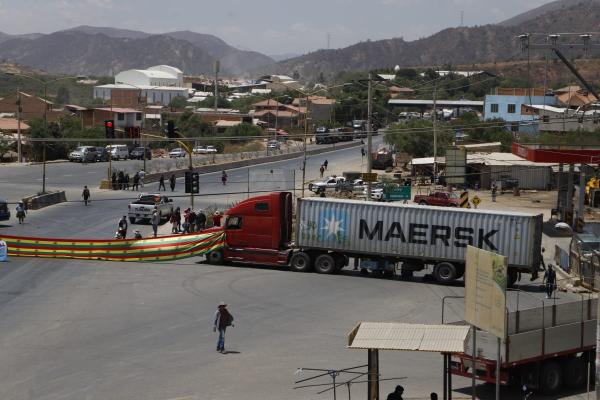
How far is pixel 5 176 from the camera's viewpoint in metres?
71.3

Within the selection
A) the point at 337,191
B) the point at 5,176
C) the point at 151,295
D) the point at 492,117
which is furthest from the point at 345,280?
the point at 492,117

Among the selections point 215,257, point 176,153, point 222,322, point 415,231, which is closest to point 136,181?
point 176,153

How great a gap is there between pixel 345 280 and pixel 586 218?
72.0 ft

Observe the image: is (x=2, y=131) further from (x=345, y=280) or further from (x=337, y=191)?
(x=345, y=280)

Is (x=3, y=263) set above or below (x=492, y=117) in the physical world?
below

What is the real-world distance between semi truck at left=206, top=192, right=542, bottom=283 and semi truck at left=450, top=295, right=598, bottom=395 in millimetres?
11903

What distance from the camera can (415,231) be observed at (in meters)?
33.2

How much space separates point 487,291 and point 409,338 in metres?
1.68

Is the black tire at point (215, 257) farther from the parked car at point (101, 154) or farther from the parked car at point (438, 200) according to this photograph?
the parked car at point (101, 154)

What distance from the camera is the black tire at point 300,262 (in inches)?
1363

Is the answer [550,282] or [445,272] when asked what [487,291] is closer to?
[550,282]

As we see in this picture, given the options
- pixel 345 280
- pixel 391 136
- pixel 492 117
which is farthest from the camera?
pixel 492 117

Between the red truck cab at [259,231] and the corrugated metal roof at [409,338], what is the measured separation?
18957 mm

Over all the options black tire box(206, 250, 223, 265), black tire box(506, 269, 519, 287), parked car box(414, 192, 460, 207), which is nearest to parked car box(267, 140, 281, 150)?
parked car box(414, 192, 460, 207)
